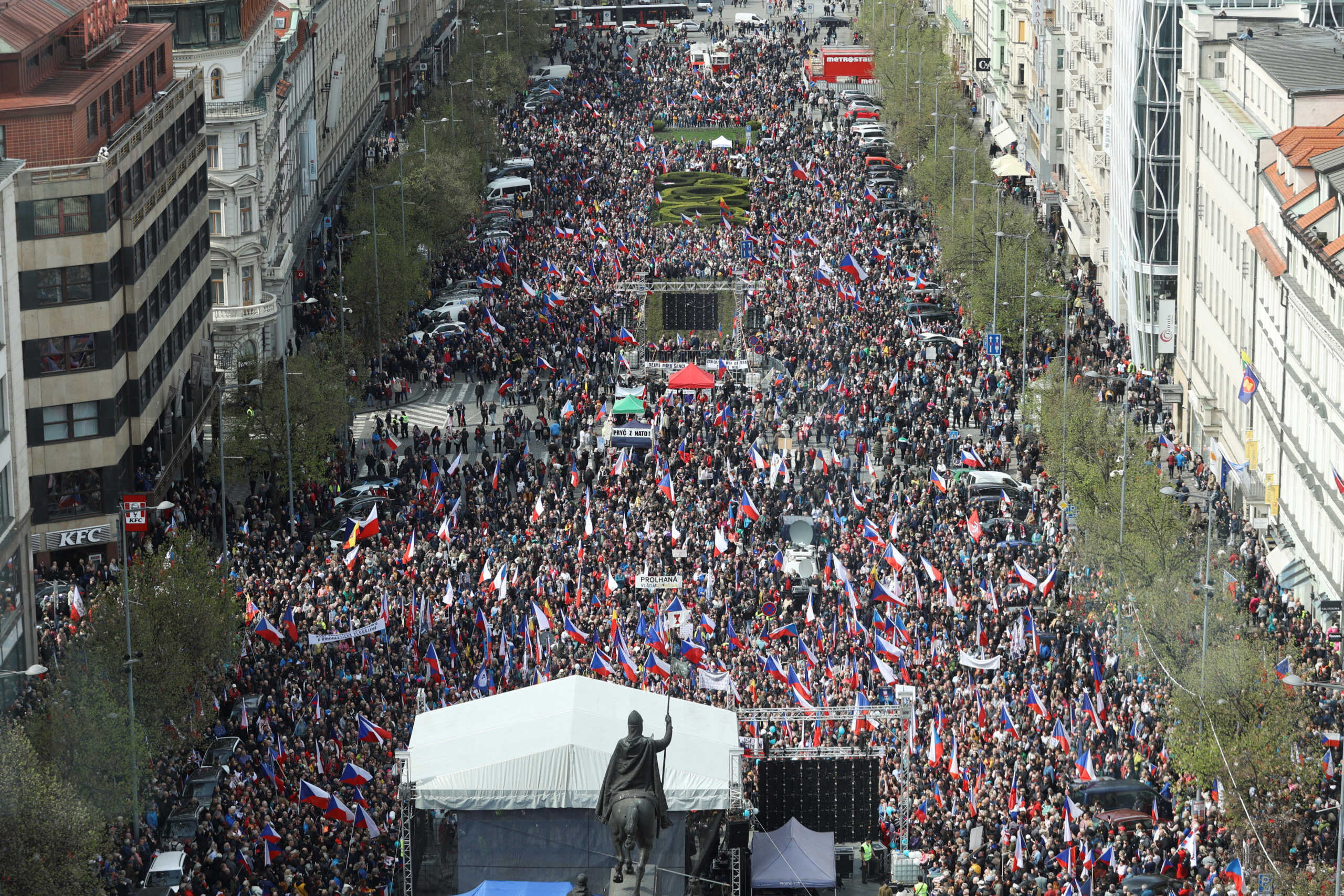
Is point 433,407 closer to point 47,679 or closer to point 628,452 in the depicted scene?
point 628,452

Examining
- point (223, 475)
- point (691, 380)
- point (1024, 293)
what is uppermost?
point (1024, 293)

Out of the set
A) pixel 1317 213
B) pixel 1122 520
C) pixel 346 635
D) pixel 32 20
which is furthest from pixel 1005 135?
pixel 346 635

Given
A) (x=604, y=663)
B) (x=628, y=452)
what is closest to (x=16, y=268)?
(x=604, y=663)

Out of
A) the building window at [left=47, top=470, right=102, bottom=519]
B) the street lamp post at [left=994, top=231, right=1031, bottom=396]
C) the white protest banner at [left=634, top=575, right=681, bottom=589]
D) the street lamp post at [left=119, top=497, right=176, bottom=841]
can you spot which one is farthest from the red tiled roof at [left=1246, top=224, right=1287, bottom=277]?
the street lamp post at [left=119, top=497, right=176, bottom=841]

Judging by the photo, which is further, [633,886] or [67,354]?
[67,354]

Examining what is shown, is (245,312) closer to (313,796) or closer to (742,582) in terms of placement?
(742,582)

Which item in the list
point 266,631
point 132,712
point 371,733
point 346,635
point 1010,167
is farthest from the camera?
point 1010,167

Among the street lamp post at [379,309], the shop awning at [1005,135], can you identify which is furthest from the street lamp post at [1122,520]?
the shop awning at [1005,135]
